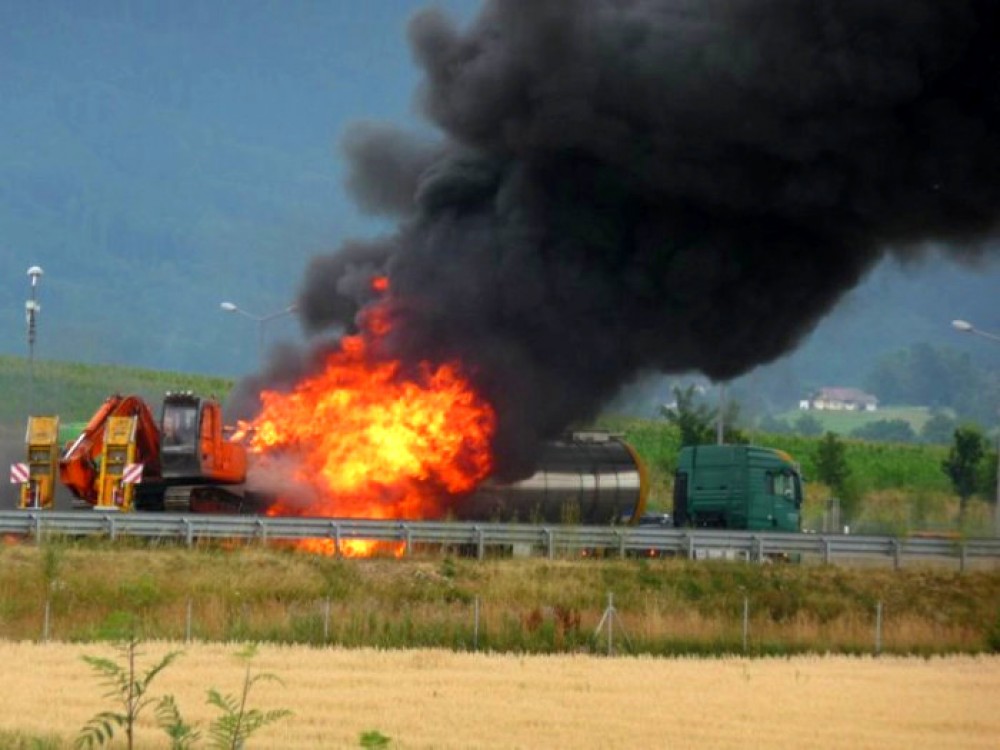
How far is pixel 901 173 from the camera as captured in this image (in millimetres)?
53812

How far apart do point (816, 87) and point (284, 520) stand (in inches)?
748

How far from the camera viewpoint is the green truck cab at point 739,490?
210 ft

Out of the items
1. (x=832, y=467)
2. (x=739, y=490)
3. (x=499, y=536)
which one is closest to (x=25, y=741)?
(x=499, y=536)

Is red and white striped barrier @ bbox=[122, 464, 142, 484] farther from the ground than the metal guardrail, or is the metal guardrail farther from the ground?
red and white striped barrier @ bbox=[122, 464, 142, 484]

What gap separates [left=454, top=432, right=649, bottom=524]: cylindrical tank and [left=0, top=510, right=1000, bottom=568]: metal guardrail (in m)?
5.49

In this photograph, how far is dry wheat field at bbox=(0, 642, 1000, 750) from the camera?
26953 millimetres

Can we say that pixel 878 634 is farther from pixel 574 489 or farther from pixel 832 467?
pixel 832 467

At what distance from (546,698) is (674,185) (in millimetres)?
26064

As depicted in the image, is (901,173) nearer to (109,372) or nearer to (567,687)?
(567,687)

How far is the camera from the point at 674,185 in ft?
180

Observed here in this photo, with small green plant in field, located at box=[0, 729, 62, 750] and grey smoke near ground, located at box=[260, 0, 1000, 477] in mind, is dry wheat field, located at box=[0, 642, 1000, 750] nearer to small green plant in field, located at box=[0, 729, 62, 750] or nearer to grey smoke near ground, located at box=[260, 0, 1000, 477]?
small green plant in field, located at box=[0, 729, 62, 750]

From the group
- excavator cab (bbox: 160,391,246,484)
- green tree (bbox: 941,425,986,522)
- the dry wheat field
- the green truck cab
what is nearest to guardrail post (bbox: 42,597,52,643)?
the dry wheat field

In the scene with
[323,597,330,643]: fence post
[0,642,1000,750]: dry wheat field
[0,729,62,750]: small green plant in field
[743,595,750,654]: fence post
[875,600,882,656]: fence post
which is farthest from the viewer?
[875,600,882,656]: fence post

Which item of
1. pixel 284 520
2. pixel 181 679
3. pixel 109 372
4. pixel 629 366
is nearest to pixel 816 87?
pixel 629 366
